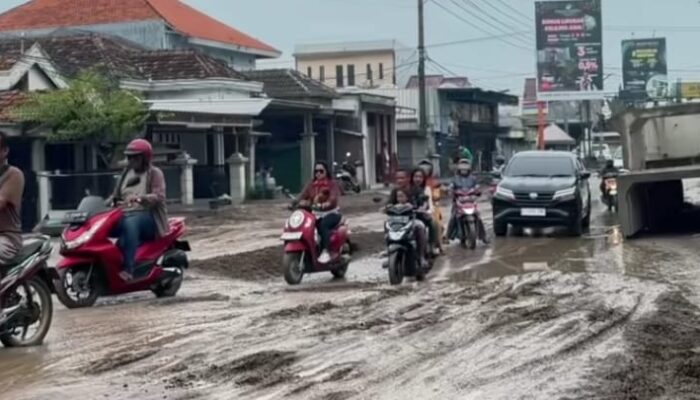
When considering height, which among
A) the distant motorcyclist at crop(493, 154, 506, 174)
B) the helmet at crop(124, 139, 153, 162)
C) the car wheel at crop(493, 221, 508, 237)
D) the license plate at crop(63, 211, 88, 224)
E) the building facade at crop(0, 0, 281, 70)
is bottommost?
the car wheel at crop(493, 221, 508, 237)

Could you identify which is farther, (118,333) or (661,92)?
(661,92)

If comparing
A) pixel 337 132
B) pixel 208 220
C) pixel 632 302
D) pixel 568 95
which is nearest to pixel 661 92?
pixel 568 95

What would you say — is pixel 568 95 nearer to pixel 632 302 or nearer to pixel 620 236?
pixel 620 236

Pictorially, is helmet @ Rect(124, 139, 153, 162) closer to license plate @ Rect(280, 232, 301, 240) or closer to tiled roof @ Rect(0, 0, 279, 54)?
license plate @ Rect(280, 232, 301, 240)

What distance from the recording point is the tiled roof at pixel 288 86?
2064 inches

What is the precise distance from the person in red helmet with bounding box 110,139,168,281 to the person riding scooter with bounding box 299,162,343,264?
2.74 metres

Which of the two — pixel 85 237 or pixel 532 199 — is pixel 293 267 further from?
pixel 532 199

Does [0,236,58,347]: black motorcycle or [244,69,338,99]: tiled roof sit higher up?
[244,69,338,99]: tiled roof

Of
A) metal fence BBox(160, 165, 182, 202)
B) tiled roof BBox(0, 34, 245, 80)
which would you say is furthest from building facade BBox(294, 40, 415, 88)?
metal fence BBox(160, 165, 182, 202)

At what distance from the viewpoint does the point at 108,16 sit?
60.9 m

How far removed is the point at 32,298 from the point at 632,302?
5588 mm

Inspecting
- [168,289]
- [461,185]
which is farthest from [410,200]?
[461,185]

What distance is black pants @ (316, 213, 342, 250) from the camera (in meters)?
16.4

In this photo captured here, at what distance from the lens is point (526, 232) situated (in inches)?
999
